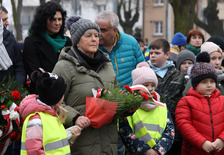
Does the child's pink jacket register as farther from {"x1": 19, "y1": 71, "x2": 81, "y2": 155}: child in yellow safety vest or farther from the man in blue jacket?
the man in blue jacket

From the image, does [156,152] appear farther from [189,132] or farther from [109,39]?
[109,39]

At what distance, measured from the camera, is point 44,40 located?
5508 millimetres

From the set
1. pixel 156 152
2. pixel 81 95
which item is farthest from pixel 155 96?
pixel 81 95

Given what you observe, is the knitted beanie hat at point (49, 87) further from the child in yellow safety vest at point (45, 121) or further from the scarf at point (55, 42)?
the scarf at point (55, 42)

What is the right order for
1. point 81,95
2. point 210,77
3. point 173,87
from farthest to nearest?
point 173,87
point 210,77
point 81,95

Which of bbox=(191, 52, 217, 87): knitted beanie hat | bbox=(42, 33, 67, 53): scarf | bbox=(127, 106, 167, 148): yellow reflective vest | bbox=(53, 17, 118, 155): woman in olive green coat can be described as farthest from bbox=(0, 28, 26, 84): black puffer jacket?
bbox=(191, 52, 217, 87): knitted beanie hat

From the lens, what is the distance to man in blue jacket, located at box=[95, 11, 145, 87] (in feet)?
17.4

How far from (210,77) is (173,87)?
2.28ft

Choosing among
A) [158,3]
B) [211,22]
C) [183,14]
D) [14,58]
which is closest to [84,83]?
[14,58]

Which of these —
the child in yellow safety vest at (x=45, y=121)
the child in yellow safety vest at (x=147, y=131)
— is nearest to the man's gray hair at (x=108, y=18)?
the child in yellow safety vest at (x=147, y=131)

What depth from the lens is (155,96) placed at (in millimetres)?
4711

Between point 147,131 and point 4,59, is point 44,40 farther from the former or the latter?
point 147,131

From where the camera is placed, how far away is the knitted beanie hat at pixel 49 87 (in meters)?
3.70

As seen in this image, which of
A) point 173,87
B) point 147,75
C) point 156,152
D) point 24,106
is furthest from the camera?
point 173,87
